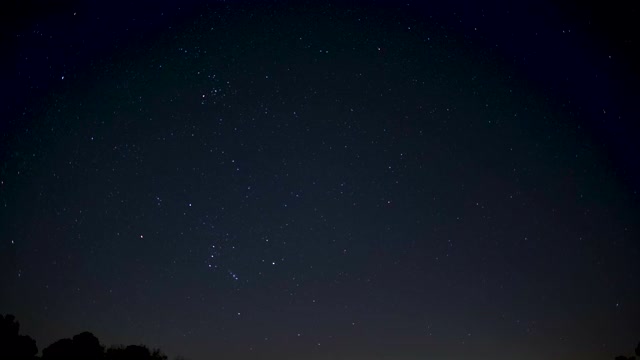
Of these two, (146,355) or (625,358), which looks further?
(625,358)

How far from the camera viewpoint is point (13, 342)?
22.7 m

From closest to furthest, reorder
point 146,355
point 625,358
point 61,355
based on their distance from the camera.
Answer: point 61,355 < point 146,355 < point 625,358

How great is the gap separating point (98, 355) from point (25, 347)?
3.19 meters

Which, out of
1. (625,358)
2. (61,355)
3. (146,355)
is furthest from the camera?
(625,358)

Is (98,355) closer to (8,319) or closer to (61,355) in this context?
(61,355)

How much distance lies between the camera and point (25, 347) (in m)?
23.0

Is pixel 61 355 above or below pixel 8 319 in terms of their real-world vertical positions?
below

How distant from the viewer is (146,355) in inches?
1016

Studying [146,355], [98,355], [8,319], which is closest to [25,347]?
[8,319]

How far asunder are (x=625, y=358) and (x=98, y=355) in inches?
1120

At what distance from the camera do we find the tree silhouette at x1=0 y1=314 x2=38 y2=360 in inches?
881

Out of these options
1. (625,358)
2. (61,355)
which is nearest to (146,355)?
(61,355)

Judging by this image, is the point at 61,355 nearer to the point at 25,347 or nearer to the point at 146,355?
the point at 25,347

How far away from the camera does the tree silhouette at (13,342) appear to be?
22.4 meters
